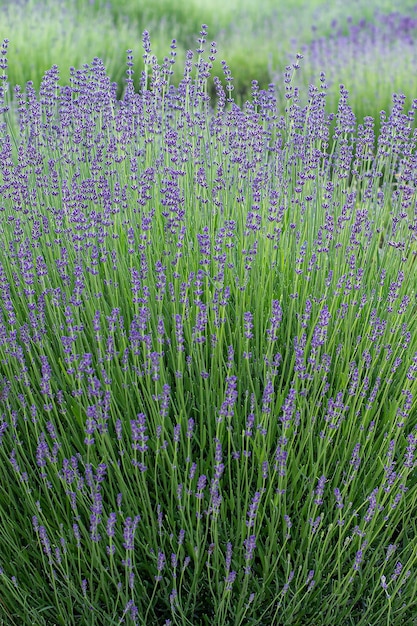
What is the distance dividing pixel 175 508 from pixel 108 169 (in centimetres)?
143

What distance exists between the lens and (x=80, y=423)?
2.14 metres

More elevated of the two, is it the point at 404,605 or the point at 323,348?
the point at 323,348

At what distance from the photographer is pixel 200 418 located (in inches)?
86.0

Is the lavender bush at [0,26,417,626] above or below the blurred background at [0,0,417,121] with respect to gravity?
below

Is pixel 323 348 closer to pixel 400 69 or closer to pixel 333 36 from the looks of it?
pixel 400 69

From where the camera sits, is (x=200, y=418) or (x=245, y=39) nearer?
(x=200, y=418)

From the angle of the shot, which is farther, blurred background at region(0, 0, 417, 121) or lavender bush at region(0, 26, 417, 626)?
blurred background at region(0, 0, 417, 121)

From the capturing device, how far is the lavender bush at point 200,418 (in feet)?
6.38

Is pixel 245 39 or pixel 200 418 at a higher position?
pixel 245 39

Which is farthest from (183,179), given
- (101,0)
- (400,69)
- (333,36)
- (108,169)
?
(101,0)

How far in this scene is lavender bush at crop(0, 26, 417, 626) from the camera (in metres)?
1.94

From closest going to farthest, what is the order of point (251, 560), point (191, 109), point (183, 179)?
point (251, 560), point (183, 179), point (191, 109)

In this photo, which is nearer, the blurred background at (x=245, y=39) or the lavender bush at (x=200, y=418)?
the lavender bush at (x=200, y=418)

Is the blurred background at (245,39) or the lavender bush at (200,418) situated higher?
the blurred background at (245,39)
